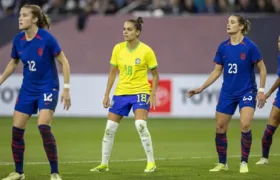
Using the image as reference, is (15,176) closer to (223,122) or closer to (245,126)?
(223,122)

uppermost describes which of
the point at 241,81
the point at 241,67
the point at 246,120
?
the point at 241,67

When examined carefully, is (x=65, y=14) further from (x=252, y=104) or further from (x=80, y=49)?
(x=252, y=104)

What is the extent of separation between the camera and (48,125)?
35.0ft

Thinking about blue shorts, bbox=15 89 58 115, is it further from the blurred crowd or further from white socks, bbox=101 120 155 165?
the blurred crowd

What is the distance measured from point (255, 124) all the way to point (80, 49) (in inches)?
222

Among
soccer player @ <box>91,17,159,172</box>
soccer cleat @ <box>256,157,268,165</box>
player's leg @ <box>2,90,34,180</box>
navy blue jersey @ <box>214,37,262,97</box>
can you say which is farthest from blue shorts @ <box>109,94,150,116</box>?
soccer cleat @ <box>256,157,268,165</box>

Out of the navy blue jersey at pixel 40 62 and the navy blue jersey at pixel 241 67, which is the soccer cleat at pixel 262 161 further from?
the navy blue jersey at pixel 40 62

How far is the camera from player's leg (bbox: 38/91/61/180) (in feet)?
34.9

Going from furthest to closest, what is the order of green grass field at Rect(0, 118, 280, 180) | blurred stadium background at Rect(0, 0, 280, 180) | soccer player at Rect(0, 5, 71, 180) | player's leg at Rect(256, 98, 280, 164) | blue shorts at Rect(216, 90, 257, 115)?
blurred stadium background at Rect(0, 0, 280, 180), player's leg at Rect(256, 98, 280, 164), blue shorts at Rect(216, 90, 257, 115), green grass field at Rect(0, 118, 280, 180), soccer player at Rect(0, 5, 71, 180)

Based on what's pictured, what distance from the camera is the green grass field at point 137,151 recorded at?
472 inches

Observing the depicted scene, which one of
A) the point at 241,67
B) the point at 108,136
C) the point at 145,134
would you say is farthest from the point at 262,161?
the point at 108,136

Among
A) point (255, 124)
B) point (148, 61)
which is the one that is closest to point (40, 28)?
point (148, 61)

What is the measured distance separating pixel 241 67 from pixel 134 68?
5.14 feet

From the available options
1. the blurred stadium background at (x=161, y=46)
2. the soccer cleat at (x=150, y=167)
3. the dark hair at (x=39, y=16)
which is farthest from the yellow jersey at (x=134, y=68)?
the blurred stadium background at (x=161, y=46)
